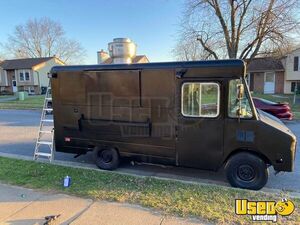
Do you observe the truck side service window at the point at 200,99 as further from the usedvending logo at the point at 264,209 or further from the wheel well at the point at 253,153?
the usedvending logo at the point at 264,209

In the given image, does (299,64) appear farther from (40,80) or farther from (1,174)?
(40,80)

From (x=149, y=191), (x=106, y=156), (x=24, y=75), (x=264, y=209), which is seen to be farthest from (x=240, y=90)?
(x=24, y=75)

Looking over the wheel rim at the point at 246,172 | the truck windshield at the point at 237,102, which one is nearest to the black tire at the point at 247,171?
the wheel rim at the point at 246,172

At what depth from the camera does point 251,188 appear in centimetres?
488

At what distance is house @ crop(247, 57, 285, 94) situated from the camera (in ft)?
102

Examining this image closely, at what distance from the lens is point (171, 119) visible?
5336 mm

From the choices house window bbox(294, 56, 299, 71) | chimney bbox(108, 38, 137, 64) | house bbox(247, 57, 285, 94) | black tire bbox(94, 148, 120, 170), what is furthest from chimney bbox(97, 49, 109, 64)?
house window bbox(294, 56, 299, 71)

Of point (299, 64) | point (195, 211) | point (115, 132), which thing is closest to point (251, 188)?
point (195, 211)

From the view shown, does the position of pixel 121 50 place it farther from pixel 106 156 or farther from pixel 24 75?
pixel 24 75

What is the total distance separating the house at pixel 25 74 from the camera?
43.9 meters

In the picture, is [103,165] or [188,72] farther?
[103,165]

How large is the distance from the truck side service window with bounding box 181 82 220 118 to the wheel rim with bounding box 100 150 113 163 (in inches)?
83.6

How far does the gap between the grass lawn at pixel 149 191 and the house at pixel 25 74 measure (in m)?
42.1

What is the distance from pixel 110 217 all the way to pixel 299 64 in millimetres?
32376
